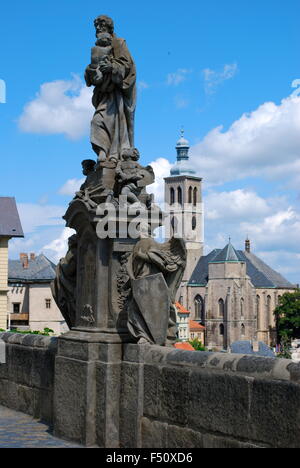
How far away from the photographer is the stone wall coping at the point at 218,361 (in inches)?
208

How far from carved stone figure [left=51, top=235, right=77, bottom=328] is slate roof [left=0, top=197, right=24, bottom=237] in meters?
33.9

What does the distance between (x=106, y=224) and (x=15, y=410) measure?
3632 millimetres

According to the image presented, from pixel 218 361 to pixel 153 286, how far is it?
4.12 feet

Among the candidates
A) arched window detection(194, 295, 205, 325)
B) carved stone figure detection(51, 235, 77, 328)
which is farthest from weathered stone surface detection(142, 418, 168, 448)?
arched window detection(194, 295, 205, 325)

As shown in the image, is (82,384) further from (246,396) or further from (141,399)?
(246,396)

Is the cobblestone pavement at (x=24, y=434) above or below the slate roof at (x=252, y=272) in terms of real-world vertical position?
below

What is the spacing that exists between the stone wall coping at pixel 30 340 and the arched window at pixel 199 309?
11211 centimetres

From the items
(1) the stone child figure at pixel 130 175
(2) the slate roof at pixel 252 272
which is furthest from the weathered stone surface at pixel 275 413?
(2) the slate roof at pixel 252 272

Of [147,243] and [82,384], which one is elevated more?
[147,243]

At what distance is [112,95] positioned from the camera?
830cm

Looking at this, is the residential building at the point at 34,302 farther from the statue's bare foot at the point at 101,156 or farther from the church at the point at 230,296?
the statue's bare foot at the point at 101,156

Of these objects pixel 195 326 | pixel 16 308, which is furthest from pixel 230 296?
pixel 16 308

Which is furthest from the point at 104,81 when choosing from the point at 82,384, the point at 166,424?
the point at 166,424

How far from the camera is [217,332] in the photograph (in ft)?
394
